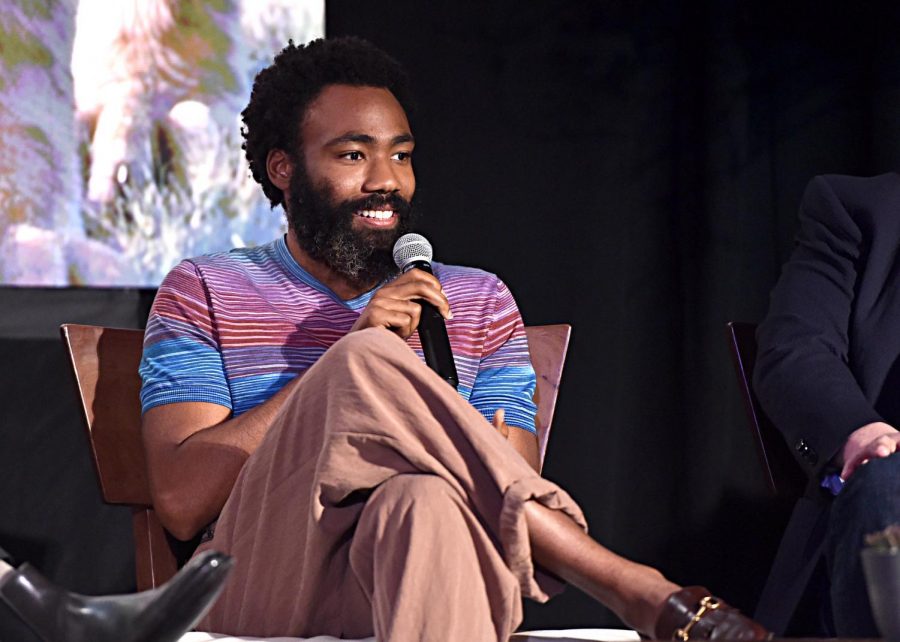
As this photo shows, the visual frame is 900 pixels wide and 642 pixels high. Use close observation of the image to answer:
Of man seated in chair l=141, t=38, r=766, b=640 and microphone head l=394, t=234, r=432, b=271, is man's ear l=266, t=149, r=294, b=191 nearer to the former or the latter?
man seated in chair l=141, t=38, r=766, b=640

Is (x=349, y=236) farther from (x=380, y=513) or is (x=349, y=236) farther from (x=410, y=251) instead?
(x=380, y=513)

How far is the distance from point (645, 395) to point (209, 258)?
1277 mm

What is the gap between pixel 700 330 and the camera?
9.74 feet

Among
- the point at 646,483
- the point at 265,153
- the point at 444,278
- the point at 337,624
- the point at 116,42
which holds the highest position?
the point at 116,42

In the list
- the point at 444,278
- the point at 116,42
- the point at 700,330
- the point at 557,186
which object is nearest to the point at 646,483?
the point at 700,330

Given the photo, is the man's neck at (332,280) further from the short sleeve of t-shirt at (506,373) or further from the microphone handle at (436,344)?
the microphone handle at (436,344)

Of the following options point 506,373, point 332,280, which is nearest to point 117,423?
point 332,280

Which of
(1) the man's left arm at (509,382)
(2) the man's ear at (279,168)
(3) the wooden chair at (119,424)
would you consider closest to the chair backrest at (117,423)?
(3) the wooden chair at (119,424)

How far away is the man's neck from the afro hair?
0.23 m

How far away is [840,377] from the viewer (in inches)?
74.7

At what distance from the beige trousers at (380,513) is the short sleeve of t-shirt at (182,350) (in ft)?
1.06

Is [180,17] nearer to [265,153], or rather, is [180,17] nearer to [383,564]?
[265,153]

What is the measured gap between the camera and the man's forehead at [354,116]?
7.34 feet

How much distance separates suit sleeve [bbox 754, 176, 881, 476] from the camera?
6.01 ft
